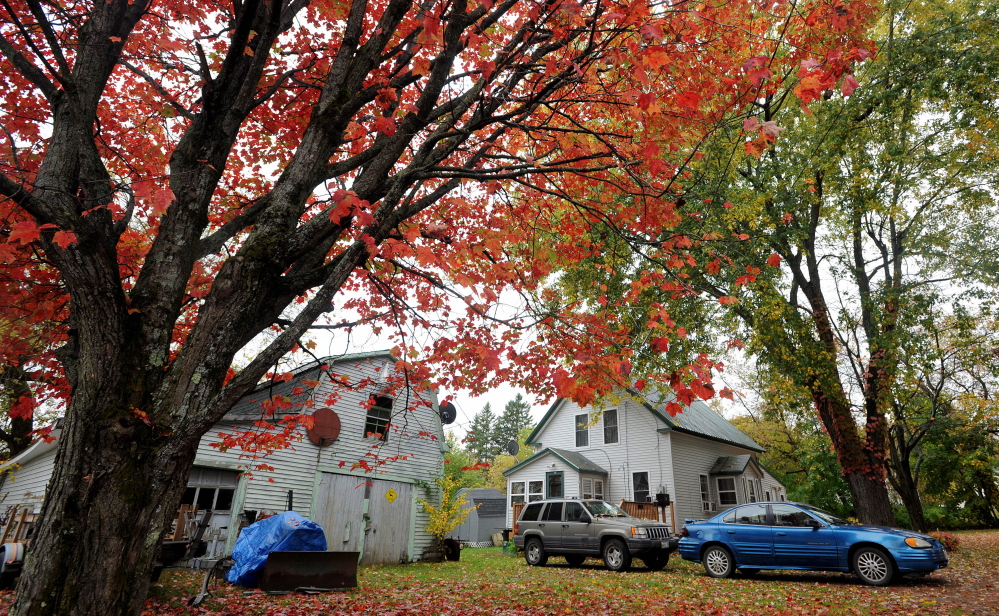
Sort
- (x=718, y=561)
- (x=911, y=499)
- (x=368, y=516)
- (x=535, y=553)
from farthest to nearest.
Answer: (x=911, y=499) → (x=368, y=516) → (x=535, y=553) → (x=718, y=561)

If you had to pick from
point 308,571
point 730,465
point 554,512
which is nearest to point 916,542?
point 554,512

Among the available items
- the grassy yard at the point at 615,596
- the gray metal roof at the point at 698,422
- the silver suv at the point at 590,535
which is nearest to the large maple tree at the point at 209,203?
the grassy yard at the point at 615,596

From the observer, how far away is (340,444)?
15.3m

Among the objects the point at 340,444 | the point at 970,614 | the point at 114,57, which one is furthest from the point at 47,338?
the point at 970,614

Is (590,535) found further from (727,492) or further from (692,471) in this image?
(727,492)

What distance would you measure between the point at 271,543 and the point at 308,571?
3.20ft

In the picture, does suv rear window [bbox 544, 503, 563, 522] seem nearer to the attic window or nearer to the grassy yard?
the grassy yard

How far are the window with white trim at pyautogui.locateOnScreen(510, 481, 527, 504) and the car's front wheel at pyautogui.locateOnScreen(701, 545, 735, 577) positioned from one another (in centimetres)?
1336

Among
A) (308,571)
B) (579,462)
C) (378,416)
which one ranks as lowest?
(308,571)

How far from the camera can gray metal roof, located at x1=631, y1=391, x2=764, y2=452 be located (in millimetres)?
22086

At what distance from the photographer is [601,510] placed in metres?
14.5

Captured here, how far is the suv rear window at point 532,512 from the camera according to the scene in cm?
1555

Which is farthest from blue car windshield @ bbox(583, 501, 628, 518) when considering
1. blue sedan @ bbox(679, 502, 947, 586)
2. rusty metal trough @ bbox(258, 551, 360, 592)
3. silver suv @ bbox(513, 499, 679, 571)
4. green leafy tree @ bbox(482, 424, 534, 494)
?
green leafy tree @ bbox(482, 424, 534, 494)

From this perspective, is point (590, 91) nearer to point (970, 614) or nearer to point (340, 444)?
point (970, 614)
